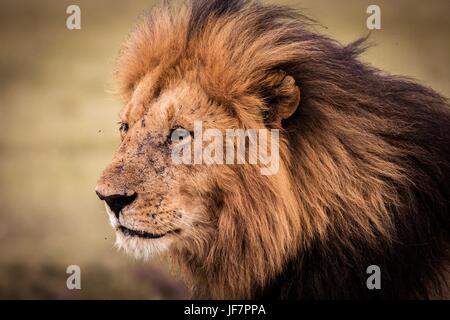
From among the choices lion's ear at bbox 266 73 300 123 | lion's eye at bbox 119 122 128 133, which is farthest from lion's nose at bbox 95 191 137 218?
lion's ear at bbox 266 73 300 123

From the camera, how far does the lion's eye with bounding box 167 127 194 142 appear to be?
13.3ft

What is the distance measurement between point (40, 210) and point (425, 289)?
788cm

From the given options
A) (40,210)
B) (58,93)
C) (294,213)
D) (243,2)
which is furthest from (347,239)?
(58,93)

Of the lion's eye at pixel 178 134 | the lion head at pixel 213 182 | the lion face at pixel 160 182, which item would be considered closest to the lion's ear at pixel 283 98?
the lion head at pixel 213 182

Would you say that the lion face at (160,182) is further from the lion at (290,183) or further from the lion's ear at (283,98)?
the lion's ear at (283,98)

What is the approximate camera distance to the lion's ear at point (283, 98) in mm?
3980

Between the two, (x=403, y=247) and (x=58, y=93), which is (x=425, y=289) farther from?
(x=58, y=93)

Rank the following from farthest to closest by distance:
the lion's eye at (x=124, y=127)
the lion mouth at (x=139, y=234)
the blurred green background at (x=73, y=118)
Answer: the blurred green background at (x=73, y=118) < the lion's eye at (x=124, y=127) < the lion mouth at (x=139, y=234)

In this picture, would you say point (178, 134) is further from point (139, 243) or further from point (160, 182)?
point (139, 243)

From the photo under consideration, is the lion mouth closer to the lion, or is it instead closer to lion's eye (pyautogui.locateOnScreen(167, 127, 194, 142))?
the lion

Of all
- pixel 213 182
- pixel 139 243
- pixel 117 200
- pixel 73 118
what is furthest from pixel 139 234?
pixel 73 118

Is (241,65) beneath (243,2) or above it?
beneath

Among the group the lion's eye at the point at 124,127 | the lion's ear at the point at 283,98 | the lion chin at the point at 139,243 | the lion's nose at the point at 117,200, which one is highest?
the lion's ear at the point at 283,98

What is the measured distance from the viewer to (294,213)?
398 centimetres
